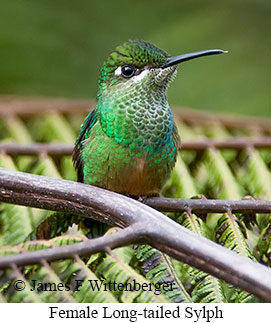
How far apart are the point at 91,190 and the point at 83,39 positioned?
4089 millimetres

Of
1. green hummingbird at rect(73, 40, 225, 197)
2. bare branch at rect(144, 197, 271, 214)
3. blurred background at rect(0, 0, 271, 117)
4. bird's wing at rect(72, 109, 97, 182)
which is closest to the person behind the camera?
bare branch at rect(144, 197, 271, 214)

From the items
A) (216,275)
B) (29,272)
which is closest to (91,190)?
(29,272)

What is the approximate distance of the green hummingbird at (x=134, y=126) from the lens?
8.37 feet

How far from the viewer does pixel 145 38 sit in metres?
5.84

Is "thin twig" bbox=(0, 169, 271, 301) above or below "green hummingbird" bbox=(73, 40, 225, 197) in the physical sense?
below

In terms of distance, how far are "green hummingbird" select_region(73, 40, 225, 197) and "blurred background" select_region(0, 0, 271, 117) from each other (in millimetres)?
2912

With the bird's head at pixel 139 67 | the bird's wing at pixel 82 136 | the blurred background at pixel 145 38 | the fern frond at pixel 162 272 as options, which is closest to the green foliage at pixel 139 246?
the fern frond at pixel 162 272

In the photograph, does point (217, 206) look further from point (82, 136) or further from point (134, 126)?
point (82, 136)

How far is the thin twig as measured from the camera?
4.94ft

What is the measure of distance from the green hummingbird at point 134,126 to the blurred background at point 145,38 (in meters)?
2.91

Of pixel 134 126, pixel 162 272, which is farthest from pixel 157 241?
pixel 134 126

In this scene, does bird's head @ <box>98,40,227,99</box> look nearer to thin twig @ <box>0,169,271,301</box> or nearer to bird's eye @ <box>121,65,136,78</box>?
bird's eye @ <box>121,65,136,78</box>

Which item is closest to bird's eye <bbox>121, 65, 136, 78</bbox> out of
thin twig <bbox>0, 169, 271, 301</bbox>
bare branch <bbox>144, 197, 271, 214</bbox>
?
bare branch <bbox>144, 197, 271, 214</bbox>

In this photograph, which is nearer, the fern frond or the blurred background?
the fern frond
